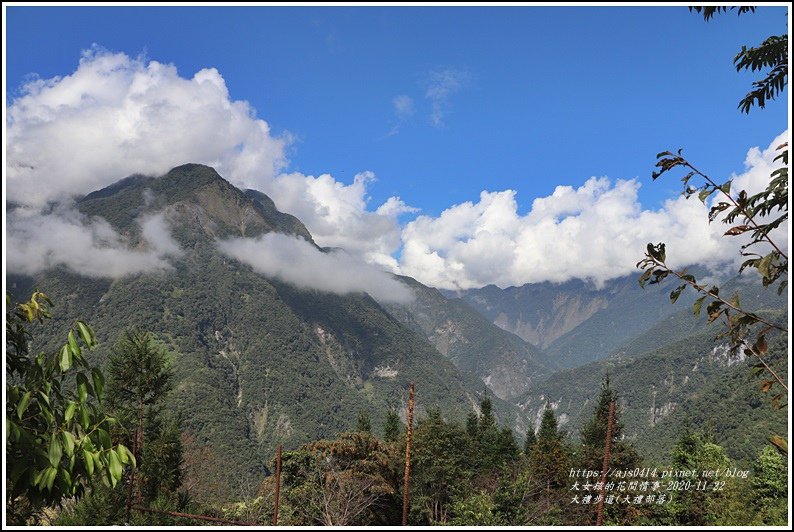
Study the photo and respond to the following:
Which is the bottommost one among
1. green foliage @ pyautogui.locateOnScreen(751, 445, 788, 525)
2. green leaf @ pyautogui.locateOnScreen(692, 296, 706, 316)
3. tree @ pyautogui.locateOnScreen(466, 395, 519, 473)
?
tree @ pyautogui.locateOnScreen(466, 395, 519, 473)

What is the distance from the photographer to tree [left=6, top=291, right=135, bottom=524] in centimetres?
264

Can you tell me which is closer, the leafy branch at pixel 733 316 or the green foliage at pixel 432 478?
the leafy branch at pixel 733 316

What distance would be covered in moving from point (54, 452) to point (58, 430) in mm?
254

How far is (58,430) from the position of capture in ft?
9.22

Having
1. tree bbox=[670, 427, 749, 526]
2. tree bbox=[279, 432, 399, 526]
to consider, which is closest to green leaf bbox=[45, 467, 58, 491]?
tree bbox=[279, 432, 399, 526]

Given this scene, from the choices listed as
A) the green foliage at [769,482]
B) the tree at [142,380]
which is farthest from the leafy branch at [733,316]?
the green foliage at [769,482]

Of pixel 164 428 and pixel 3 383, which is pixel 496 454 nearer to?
pixel 164 428

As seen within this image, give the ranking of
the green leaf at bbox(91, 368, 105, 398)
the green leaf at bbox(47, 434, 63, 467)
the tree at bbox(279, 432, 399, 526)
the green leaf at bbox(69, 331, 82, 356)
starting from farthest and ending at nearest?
the tree at bbox(279, 432, 399, 526), the green leaf at bbox(91, 368, 105, 398), the green leaf at bbox(69, 331, 82, 356), the green leaf at bbox(47, 434, 63, 467)

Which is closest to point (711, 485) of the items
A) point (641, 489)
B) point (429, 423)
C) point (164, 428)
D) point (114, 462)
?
point (641, 489)

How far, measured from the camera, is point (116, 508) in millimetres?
12781

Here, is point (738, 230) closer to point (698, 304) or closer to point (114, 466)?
point (698, 304)

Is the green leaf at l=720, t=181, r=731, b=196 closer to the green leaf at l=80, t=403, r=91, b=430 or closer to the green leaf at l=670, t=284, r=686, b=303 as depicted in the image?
the green leaf at l=670, t=284, r=686, b=303

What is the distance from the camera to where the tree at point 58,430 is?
264cm

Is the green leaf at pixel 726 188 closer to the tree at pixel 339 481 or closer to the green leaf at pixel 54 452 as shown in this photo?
the green leaf at pixel 54 452
